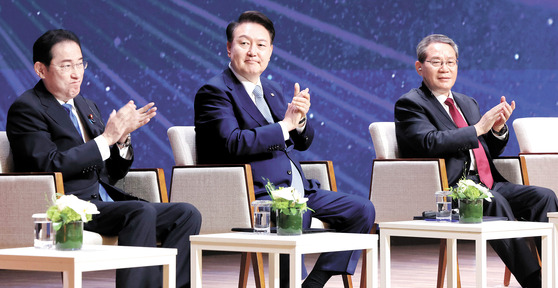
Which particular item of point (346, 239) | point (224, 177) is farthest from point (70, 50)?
point (346, 239)

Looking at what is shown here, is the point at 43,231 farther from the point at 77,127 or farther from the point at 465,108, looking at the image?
the point at 465,108

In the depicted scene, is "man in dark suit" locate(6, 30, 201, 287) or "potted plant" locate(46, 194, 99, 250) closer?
"potted plant" locate(46, 194, 99, 250)

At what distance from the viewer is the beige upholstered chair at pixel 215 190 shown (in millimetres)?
3566

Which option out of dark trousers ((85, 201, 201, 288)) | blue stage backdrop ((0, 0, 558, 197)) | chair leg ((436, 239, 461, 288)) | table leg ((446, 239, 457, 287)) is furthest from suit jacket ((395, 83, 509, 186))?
blue stage backdrop ((0, 0, 558, 197))

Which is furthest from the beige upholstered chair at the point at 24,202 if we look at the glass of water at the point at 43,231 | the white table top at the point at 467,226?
the white table top at the point at 467,226

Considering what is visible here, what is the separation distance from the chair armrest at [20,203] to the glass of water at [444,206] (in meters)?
1.41

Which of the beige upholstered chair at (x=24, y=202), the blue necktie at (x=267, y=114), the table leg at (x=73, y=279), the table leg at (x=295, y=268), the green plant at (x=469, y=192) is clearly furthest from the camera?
the blue necktie at (x=267, y=114)

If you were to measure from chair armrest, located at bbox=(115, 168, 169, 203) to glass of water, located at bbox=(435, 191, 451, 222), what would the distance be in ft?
3.61

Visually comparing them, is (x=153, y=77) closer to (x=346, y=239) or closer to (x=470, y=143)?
(x=470, y=143)

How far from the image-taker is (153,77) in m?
5.57

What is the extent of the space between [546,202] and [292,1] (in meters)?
2.56

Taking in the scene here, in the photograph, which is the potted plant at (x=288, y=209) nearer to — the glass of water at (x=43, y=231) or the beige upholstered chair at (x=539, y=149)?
the glass of water at (x=43, y=231)

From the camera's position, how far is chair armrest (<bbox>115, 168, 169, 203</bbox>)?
3.68 metres

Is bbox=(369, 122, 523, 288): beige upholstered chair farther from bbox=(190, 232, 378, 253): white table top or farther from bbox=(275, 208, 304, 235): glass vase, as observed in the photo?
bbox=(275, 208, 304, 235): glass vase
